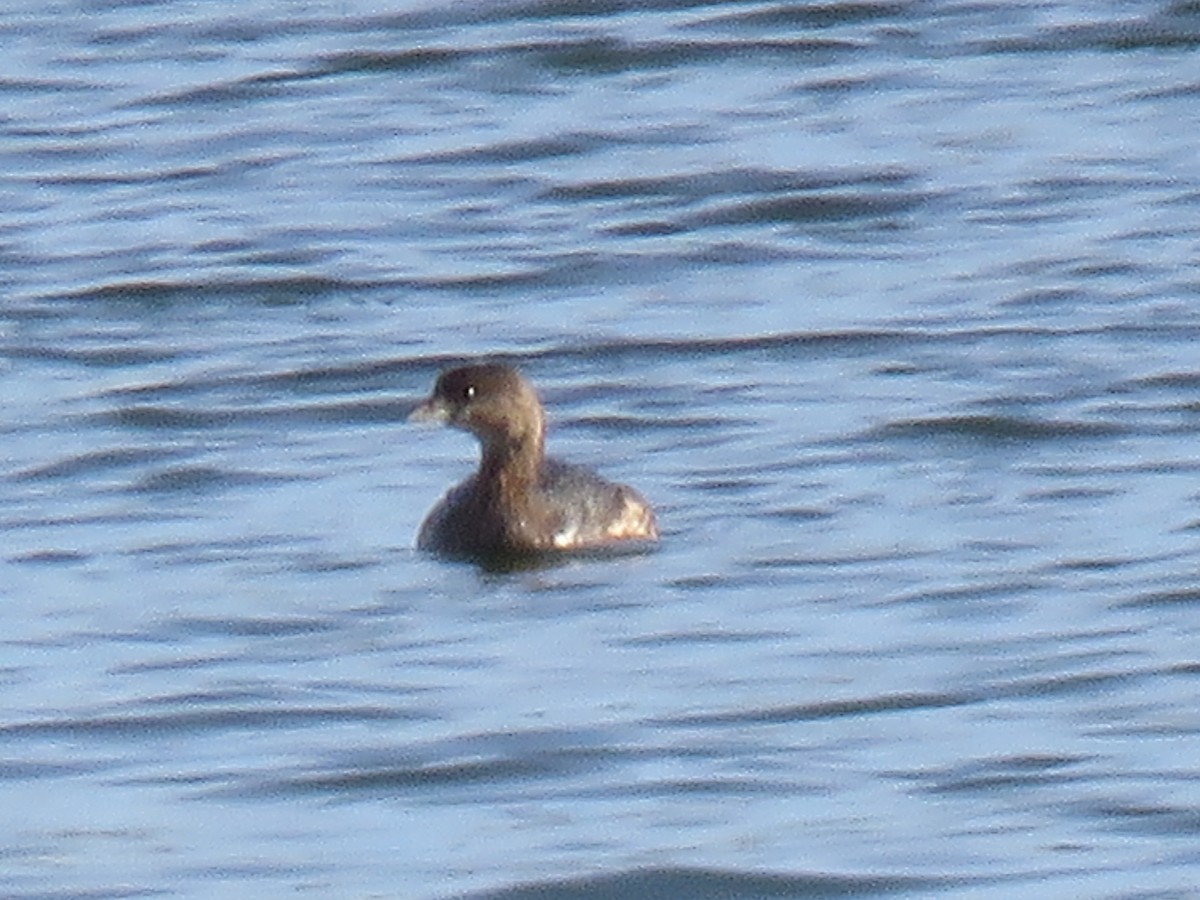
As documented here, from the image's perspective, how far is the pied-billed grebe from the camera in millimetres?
15641

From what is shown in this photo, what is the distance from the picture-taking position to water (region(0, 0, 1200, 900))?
39.7 ft

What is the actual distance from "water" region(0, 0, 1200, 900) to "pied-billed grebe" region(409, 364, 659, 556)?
0.15 m

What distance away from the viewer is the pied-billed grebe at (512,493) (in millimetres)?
15641

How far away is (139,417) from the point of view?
17891 millimetres

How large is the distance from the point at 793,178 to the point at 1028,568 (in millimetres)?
7617

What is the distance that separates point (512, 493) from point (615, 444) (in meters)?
1.48

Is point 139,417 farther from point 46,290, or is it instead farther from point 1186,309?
point 1186,309

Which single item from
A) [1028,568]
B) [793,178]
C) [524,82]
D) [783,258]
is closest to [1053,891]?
[1028,568]

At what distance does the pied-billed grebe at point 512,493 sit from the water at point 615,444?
0.15 meters

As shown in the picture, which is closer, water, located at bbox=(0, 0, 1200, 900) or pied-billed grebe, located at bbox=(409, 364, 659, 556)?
water, located at bbox=(0, 0, 1200, 900)

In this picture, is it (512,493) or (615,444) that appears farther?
(615,444)

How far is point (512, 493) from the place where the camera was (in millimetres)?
15938

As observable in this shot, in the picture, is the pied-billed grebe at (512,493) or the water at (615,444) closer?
the water at (615,444)

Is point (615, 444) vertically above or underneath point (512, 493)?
underneath
